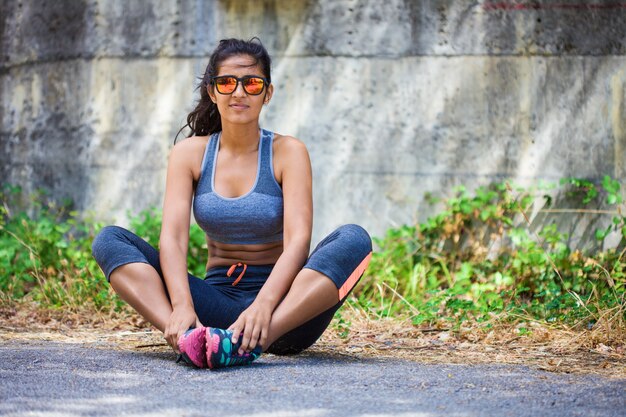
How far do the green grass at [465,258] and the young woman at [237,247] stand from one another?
1706 millimetres

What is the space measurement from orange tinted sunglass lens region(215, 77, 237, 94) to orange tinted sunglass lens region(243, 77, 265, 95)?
0.16 ft

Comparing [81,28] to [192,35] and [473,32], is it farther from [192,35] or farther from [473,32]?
[473,32]

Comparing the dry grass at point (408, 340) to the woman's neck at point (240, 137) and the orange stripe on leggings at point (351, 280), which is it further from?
the woman's neck at point (240, 137)

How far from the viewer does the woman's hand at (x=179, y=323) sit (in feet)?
11.9

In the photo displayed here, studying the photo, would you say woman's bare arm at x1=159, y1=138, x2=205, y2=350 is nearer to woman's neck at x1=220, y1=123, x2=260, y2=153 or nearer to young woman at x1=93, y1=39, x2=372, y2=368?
young woman at x1=93, y1=39, x2=372, y2=368

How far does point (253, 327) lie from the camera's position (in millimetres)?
3598

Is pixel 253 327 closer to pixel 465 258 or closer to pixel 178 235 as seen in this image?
pixel 178 235

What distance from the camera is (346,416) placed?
284 centimetres

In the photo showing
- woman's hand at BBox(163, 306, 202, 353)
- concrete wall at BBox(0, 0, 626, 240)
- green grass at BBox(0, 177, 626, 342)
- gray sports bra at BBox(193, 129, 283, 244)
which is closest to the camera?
woman's hand at BBox(163, 306, 202, 353)

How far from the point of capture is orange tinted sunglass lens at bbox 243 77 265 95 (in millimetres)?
4090

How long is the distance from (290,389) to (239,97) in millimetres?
1429

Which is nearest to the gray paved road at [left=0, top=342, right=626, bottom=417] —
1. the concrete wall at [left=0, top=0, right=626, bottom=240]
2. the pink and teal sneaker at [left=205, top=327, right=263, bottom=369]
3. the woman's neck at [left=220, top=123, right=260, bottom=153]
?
the pink and teal sneaker at [left=205, top=327, right=263, bottom=369]

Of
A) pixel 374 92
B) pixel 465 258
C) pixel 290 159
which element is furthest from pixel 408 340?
pixel 374 92

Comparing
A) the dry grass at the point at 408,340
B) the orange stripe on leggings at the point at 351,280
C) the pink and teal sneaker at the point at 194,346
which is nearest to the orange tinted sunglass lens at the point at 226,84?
the orange stripe on leggings at the point at 351,280
